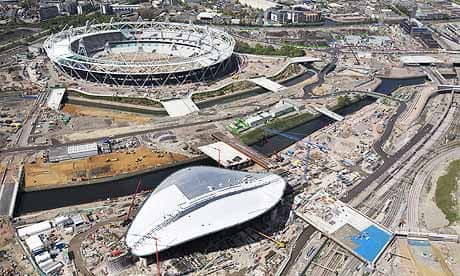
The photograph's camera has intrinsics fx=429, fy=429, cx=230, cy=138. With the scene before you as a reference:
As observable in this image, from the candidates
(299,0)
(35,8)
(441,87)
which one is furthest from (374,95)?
(35,8)

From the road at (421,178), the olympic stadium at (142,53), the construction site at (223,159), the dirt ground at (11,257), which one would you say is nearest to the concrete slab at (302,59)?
the construction site at (223,159)

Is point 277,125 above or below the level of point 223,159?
above

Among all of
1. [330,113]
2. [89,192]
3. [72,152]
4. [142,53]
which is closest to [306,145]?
[330,113]

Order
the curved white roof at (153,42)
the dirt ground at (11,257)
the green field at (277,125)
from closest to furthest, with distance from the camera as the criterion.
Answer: the dirt ground at (11,257) → the green field at (277,125) → the curved white roof at (153,42)

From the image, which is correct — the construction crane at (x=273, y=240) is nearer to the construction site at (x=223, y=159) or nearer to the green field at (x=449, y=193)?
the construction site at (x=223, y=159)

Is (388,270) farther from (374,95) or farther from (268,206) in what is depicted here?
(374,95)

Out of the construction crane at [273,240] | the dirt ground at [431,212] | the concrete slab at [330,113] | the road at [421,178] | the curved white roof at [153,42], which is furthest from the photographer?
the curved white roof at [153,42]

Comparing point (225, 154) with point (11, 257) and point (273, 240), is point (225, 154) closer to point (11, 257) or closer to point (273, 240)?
point (273, 240)

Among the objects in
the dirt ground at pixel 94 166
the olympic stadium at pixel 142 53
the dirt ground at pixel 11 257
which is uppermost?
the olympic stadium at pixel 142 53
